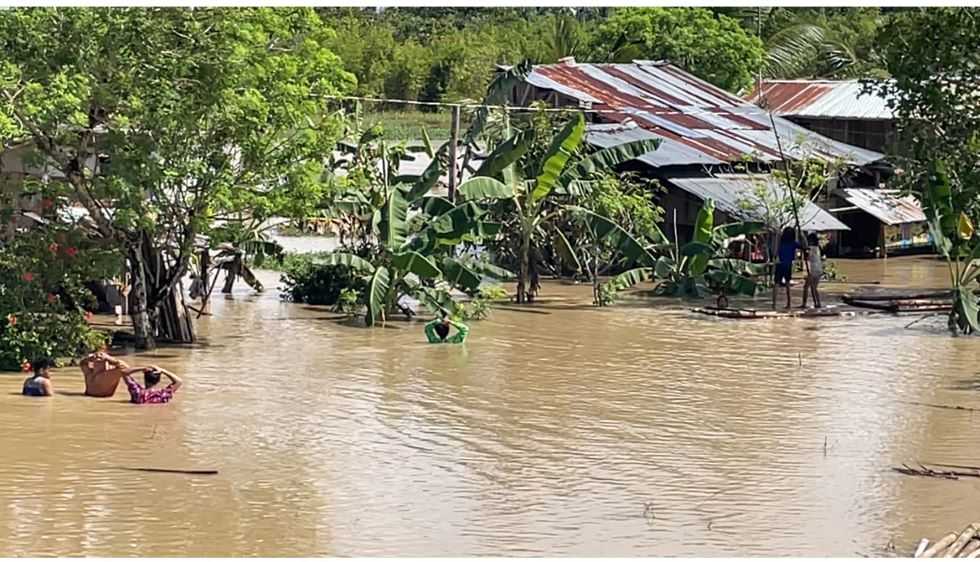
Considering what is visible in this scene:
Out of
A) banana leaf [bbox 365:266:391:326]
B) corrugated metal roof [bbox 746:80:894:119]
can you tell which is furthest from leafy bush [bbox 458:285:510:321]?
corrugated metal roof [bbox 746:80:894:119]

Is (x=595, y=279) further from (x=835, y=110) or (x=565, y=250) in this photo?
(x=835, y=110)

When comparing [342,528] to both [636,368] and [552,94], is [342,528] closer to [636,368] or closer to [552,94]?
[636,368]

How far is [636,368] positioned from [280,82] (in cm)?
506

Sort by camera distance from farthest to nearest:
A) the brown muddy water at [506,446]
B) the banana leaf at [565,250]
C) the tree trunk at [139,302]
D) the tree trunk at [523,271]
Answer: the banana leaf at [565,250]
the tree trunk at [523,271]
the tree trunk at [139,302]
the brown muddy water at [506,446]

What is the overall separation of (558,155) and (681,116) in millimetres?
9304

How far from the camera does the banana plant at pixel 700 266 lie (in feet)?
73.9

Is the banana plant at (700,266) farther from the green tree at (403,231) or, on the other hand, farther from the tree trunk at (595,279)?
the green tree at (403,231)

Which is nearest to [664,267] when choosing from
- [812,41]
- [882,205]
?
[882,205]

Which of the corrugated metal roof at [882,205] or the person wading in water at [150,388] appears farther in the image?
the corrugated metal roof at [882,205]

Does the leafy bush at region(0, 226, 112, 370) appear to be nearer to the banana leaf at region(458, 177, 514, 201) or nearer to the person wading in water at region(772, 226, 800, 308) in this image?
the banana leaf at region(458, 177, 514, 201)

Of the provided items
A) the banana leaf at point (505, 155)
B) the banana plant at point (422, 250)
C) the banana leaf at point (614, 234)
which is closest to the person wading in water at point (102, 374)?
the banana plant at point (422, 250)

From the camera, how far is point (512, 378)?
16812 mm

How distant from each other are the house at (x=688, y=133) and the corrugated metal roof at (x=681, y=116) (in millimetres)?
20

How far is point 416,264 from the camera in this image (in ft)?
63.4
